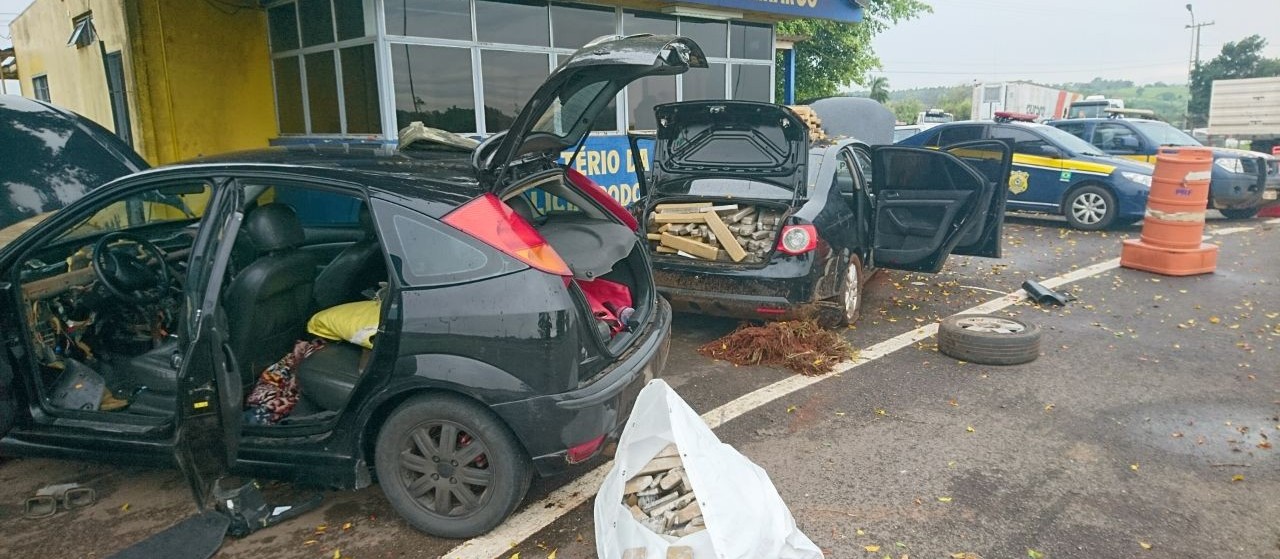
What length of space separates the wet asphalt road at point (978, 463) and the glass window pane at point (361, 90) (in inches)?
184

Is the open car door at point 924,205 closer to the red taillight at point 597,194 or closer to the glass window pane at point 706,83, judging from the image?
the red taillight at point 597,194

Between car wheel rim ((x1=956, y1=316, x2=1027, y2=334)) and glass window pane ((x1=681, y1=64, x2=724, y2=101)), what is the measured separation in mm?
7172

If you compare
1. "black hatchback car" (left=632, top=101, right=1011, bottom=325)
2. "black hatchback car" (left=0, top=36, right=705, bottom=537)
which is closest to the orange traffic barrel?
"black hatchback car" (left=632, top=101, right=1011, bottom=325)

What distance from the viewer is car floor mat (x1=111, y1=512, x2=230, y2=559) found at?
3047 millimetres

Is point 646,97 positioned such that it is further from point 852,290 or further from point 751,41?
point 852,290

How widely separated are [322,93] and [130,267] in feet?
20.3

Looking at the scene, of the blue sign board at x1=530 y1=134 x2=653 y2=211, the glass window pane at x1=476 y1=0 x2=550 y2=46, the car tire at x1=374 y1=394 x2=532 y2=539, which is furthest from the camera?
the blue sign board at x1=530 y1=134 x2=653 y2=211

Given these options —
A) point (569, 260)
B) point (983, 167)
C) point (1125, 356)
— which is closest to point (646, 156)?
point (983, 167)

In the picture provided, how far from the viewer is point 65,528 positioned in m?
3.31

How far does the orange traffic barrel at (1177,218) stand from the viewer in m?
7.91

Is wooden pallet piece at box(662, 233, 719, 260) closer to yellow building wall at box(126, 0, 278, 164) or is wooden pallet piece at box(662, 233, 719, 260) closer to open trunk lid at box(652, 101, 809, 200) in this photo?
open trunk lid at box(652, 101, 809, 200)

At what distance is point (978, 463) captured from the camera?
3.84m

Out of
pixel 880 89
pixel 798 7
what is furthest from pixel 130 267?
pixel 880 89

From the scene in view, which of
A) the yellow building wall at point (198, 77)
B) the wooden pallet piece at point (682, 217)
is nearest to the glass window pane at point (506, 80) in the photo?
the yellow building wall at point (198, 77)
